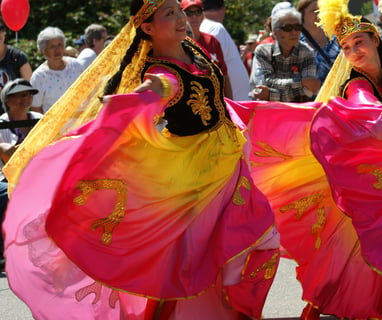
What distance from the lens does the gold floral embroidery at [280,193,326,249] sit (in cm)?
569

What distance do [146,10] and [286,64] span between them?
3.01 meters

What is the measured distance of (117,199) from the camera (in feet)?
15.9

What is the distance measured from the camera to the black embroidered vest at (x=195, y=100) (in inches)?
196

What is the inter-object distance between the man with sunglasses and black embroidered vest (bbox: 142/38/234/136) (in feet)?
8.83

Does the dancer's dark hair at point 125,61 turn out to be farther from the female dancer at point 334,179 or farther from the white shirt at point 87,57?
the white shirt at point 87,57

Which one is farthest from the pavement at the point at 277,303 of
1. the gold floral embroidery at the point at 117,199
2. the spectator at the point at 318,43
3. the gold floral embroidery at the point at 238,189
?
the spectator at the point at 318,43

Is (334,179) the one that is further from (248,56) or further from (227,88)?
(248,56)

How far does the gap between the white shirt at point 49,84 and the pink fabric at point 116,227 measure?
4.06m

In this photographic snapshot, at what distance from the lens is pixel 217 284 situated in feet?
17.1

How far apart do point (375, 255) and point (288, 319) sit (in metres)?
0.82

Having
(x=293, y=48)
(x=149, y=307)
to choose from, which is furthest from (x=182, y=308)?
(x=293, y=48)

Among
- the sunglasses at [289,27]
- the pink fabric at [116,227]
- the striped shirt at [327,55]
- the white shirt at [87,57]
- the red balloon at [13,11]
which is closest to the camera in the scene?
the pink fabric at [116,227]

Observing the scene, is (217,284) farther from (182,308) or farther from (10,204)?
(10,204)

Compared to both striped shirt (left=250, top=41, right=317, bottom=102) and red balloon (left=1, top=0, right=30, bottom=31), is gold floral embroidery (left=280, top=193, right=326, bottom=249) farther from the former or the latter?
red balloon (left=1, top=0, right=30, bottom=31)
